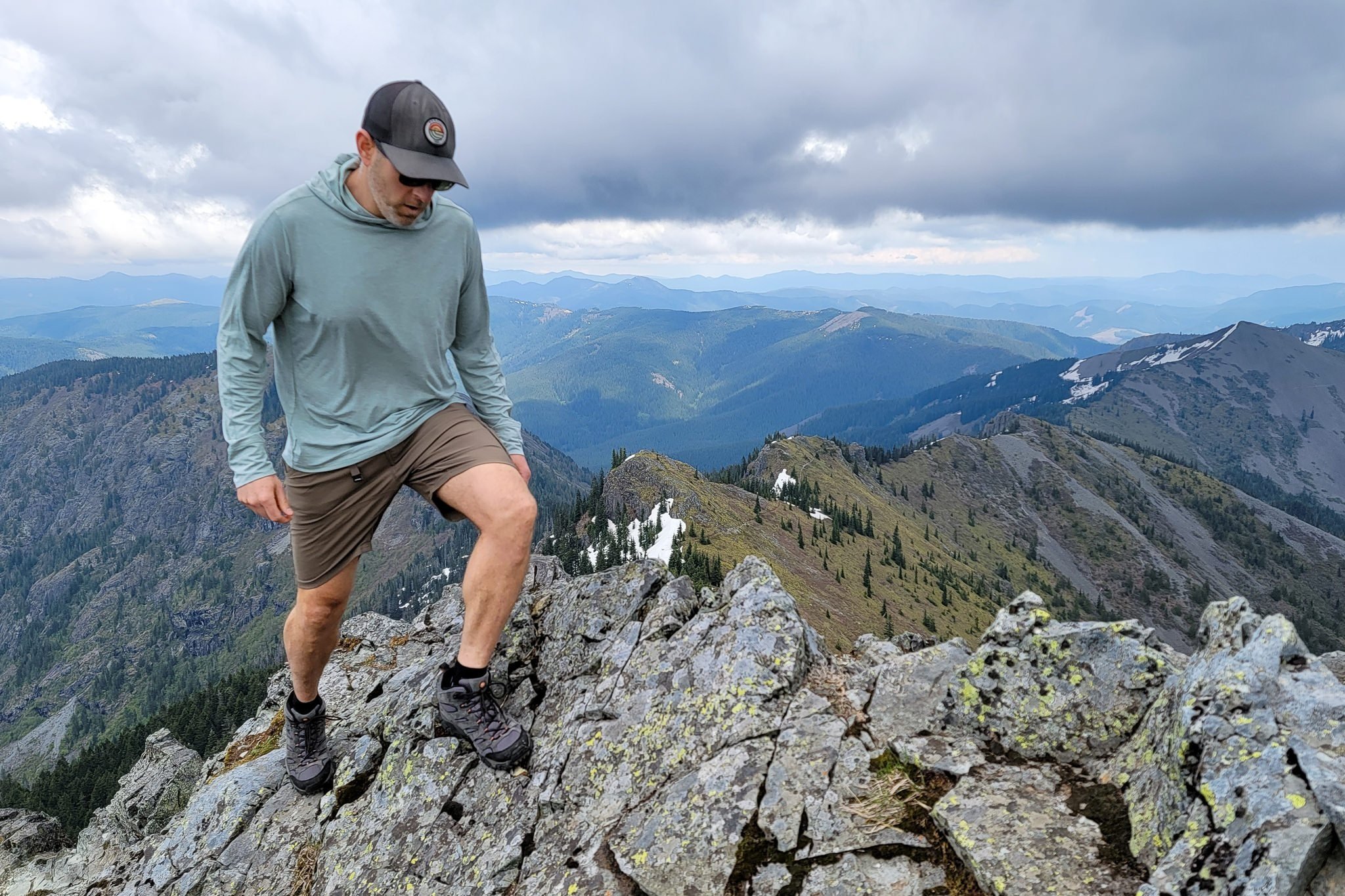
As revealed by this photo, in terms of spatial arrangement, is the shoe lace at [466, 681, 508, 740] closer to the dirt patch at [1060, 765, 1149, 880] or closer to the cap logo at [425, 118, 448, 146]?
the cap logo at [425, 118, 448, 146]

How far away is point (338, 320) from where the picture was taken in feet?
23.1

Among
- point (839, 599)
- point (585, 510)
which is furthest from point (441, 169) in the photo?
point (585, 510)

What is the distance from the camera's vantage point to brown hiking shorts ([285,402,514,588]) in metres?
7.71

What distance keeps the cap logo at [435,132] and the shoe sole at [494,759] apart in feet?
24.2

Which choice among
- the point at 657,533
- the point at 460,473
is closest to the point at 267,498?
the point at 460,473

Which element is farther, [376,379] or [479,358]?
[479,358]

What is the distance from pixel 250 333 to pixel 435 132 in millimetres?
3063

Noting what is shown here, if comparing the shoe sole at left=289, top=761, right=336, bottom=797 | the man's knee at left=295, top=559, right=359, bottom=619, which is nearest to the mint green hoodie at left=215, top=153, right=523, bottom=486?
the man's knee at left=295, top=559, right=359, bottom=619

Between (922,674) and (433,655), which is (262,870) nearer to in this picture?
(433,655)

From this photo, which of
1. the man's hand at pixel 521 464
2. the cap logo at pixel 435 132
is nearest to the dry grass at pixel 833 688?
the man's hand at pixel 521 464

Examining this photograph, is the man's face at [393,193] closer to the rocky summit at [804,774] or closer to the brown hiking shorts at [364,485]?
the brown hiking shorts at [364,485]

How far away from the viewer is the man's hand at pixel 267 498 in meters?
7.02

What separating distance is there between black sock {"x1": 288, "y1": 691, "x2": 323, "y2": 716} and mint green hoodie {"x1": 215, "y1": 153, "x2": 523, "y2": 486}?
13.9ft

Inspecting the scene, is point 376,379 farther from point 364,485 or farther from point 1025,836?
point 1025,836
